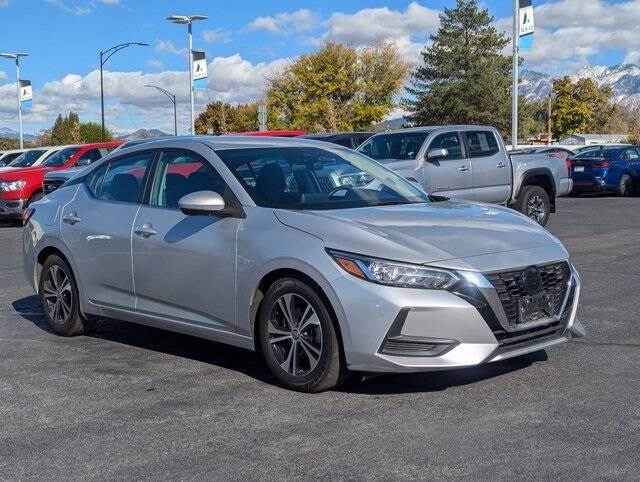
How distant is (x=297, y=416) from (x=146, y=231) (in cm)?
206

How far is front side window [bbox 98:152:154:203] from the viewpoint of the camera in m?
6.71

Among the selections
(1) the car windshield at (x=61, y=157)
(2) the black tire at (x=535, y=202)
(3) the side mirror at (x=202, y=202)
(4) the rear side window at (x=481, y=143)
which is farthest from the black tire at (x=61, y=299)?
(1) the car windshield at (x=61, y=157)

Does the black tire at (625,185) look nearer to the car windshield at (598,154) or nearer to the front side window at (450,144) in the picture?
the car windshield at (598,154)

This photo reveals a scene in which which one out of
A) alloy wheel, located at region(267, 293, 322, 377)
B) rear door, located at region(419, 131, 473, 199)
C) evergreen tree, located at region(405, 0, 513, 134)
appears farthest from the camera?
evergreen tree, located at region(405, 0, 513, 134)

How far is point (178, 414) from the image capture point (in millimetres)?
5059

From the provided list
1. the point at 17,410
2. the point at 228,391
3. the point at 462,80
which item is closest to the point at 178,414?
the point at 228,391

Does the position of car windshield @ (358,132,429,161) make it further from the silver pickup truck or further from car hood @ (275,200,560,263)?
car hood @ (275,200,560,263)

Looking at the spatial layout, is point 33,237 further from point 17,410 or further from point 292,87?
point 292,87

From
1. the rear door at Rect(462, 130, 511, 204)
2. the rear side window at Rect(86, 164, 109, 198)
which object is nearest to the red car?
the rear door at Rect(462, 130, 511, 204)

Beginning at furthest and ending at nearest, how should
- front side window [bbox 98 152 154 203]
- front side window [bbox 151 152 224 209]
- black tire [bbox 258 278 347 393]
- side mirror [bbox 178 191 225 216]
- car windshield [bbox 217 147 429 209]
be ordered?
1. front side window [bbox 98 152 154 203]
2. front side window [bbox 151 152 224 209]
3. car windshield [bbox 217 147 429 209]
4. side mirror [bbox 178 191 225 216]
5. black tire [bbox 258 278 347 393]

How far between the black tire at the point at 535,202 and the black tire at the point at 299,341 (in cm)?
1088

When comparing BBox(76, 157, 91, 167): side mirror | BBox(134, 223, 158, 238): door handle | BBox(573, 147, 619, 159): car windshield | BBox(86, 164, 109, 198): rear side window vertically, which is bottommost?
BBox(134, 223, 158, 238): door handle

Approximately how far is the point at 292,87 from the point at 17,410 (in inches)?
2140

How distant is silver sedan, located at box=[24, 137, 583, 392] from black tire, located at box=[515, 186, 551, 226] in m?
9.36
